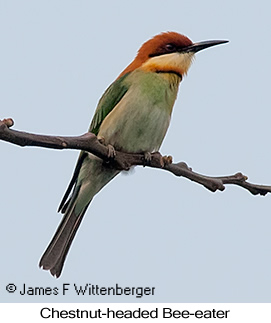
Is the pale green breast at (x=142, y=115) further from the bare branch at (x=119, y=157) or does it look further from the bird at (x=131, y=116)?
the bare branch at (x=119, y=157)

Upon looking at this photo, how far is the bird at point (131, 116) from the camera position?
3072 mm

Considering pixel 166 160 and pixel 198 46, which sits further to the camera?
pixel 198 46

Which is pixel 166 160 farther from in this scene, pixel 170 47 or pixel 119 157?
pixel 170 47

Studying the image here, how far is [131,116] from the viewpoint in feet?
10.1

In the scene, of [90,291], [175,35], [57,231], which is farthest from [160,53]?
[90,291]

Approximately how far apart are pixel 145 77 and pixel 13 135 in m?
1.47

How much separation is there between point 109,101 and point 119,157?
0.62m

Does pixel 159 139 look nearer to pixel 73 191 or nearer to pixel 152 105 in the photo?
pixel 152 105

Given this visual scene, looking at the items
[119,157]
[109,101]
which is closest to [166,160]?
[119,157]

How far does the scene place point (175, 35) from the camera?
11.1 feet

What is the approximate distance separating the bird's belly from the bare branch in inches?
4.4

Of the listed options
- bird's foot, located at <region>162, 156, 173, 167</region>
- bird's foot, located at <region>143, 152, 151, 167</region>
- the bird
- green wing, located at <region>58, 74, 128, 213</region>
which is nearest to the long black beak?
the bird

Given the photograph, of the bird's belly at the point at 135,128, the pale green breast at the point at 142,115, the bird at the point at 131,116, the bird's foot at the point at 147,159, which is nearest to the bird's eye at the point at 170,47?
the bird at the point at 131,116

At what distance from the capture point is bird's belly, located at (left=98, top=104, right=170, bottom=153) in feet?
10.0
